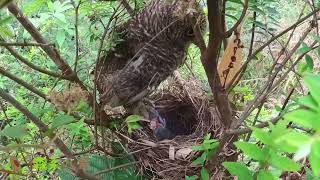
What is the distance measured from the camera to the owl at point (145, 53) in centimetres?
103

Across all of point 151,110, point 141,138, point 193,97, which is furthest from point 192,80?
point 141,138

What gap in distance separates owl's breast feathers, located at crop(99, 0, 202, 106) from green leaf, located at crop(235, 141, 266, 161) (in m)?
0.63

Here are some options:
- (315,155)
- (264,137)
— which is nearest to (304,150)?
(315,155)

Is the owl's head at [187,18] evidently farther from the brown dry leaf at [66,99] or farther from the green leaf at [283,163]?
the green leaf at [283,163]

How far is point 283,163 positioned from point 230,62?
2.02 feet

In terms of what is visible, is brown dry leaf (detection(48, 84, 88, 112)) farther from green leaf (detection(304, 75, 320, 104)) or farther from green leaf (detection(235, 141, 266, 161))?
green leaf (detection(304, 75, 320, 104))

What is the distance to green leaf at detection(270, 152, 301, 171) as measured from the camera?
1.28 ft

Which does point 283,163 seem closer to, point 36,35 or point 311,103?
point 311,103

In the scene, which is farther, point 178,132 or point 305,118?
point 178,132

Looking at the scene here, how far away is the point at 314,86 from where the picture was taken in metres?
0.25

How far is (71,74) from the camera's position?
946mm

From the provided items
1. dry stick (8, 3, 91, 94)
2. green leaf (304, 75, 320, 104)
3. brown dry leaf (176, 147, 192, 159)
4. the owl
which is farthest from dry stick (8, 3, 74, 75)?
green leaf (304, 75, 320, 104)

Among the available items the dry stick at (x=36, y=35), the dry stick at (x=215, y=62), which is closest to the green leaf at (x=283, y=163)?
the dry stick at (x=215, y=62)

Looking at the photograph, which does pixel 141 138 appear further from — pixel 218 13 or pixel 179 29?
pixel 218 13
